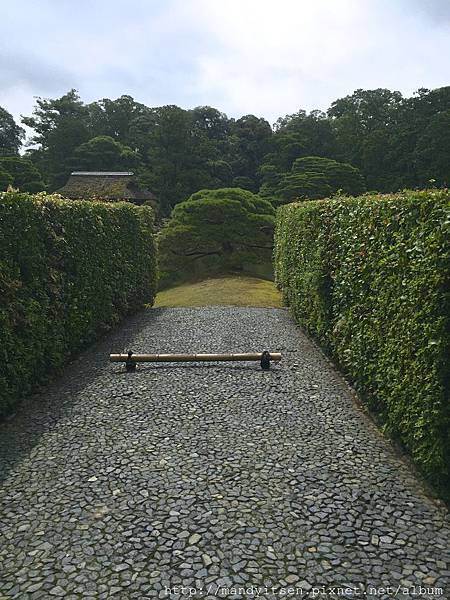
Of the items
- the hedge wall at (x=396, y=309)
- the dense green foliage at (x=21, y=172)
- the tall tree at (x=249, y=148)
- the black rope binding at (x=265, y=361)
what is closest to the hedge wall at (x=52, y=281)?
Answer: the black rope binding at (x=265, y=361)

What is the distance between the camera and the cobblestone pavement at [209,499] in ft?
8.70

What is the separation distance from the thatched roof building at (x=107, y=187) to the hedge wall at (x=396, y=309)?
18.8 m

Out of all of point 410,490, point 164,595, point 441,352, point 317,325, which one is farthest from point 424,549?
point 317,325

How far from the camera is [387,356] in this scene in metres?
4.47

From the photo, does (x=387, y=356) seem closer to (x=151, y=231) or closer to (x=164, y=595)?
(x=164, y=595)

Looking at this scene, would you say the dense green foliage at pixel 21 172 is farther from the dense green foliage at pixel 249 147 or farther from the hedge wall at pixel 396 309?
the hedge wall at pixel 396 309

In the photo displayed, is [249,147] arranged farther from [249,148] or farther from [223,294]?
[223,294]

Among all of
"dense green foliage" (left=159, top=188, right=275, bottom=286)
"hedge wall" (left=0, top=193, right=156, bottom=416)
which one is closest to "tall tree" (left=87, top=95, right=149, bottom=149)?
"dense green foliage" (left=159, top=188, right=275, bottom=286)

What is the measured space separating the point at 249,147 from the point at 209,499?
33.8m

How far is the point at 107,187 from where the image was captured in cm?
2500

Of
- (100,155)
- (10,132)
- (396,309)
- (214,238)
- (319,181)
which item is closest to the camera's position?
(396,309)

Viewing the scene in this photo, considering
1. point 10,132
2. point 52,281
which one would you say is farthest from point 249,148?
point 52,281

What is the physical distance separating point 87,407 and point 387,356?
3.24m

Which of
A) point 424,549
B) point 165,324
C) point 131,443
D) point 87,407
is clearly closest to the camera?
point 424,549
